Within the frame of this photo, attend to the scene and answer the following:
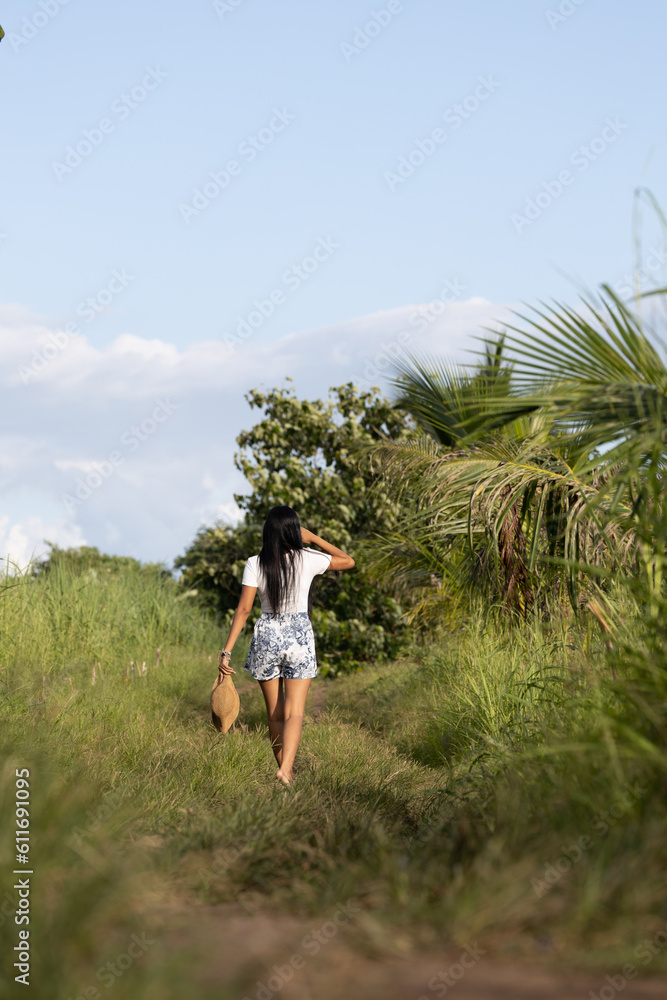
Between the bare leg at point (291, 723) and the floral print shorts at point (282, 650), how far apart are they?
0.07m

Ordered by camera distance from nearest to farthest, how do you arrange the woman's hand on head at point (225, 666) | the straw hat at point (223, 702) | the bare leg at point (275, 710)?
the woman's hand on head at point (225, 666) → the bare leg at point (275, 710) → the straw hat at point (223, 702)

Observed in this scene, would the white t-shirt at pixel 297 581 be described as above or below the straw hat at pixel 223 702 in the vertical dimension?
above

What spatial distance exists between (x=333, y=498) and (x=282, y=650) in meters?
7.86

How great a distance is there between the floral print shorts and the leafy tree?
6.78 m

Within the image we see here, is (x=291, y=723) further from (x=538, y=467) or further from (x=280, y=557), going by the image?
(x=538, y=467)

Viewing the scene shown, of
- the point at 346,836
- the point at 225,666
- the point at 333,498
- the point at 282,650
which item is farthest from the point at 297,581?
the point at 333,498

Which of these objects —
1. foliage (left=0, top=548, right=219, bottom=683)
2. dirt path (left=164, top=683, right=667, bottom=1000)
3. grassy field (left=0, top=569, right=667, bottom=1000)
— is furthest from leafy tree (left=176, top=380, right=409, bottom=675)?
dirt path (left=164, top=683, right=667, bottom=1000)

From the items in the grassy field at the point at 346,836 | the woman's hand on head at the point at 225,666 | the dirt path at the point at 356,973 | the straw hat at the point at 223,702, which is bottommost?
the dirt path at the point at 356,973

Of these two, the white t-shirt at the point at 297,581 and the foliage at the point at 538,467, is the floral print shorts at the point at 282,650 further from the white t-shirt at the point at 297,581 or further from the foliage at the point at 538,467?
the foliage at the point at 538,467

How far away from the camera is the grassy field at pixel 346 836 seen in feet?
7.22

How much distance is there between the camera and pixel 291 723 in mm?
5395

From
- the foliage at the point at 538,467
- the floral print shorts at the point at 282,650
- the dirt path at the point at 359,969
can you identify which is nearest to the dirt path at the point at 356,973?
the dirt path at the point at 359,969

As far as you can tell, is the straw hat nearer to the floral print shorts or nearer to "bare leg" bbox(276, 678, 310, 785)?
the floral print shorts

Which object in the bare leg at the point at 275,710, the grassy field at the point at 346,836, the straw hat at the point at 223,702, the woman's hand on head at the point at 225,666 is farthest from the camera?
the straw hat at the point at 223,702
